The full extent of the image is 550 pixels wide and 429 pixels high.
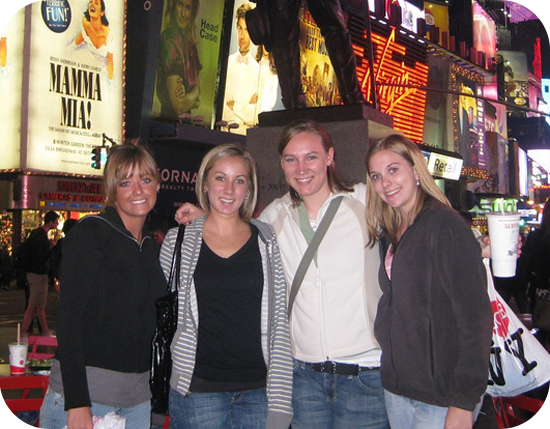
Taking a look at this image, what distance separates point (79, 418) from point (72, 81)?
16.5m

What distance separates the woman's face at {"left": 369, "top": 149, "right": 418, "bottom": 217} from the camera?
3.11 m

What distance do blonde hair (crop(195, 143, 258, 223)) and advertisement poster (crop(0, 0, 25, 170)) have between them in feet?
49.4

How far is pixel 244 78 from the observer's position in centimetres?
2075

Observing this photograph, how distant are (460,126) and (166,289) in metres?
27.5

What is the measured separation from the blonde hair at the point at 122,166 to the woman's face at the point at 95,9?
16402mm

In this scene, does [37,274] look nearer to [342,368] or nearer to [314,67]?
[342,368]

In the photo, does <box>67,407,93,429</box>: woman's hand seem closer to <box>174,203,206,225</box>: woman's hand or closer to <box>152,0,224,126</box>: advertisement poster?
<box>174,203,206,225</box>: woman's hand

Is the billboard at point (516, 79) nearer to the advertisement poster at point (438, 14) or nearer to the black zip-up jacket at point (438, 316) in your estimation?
the advertisement poster at point (438, 14)

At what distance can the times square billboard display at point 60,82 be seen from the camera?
1702 cm

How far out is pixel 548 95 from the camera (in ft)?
236

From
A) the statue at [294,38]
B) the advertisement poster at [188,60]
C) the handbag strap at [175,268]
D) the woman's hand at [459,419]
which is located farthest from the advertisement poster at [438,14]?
the woman's hand at [459,419]

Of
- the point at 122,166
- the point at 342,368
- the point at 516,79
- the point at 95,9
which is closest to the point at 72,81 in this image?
the point at 95,9

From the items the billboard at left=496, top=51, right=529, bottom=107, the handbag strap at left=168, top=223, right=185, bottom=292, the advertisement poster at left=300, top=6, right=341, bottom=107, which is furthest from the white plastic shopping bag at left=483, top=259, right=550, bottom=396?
the billboard at left=496, top=51, right=529, bottom=107

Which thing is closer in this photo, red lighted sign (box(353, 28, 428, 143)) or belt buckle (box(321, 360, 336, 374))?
belt buckle (box(321, 360, 336, 374))
